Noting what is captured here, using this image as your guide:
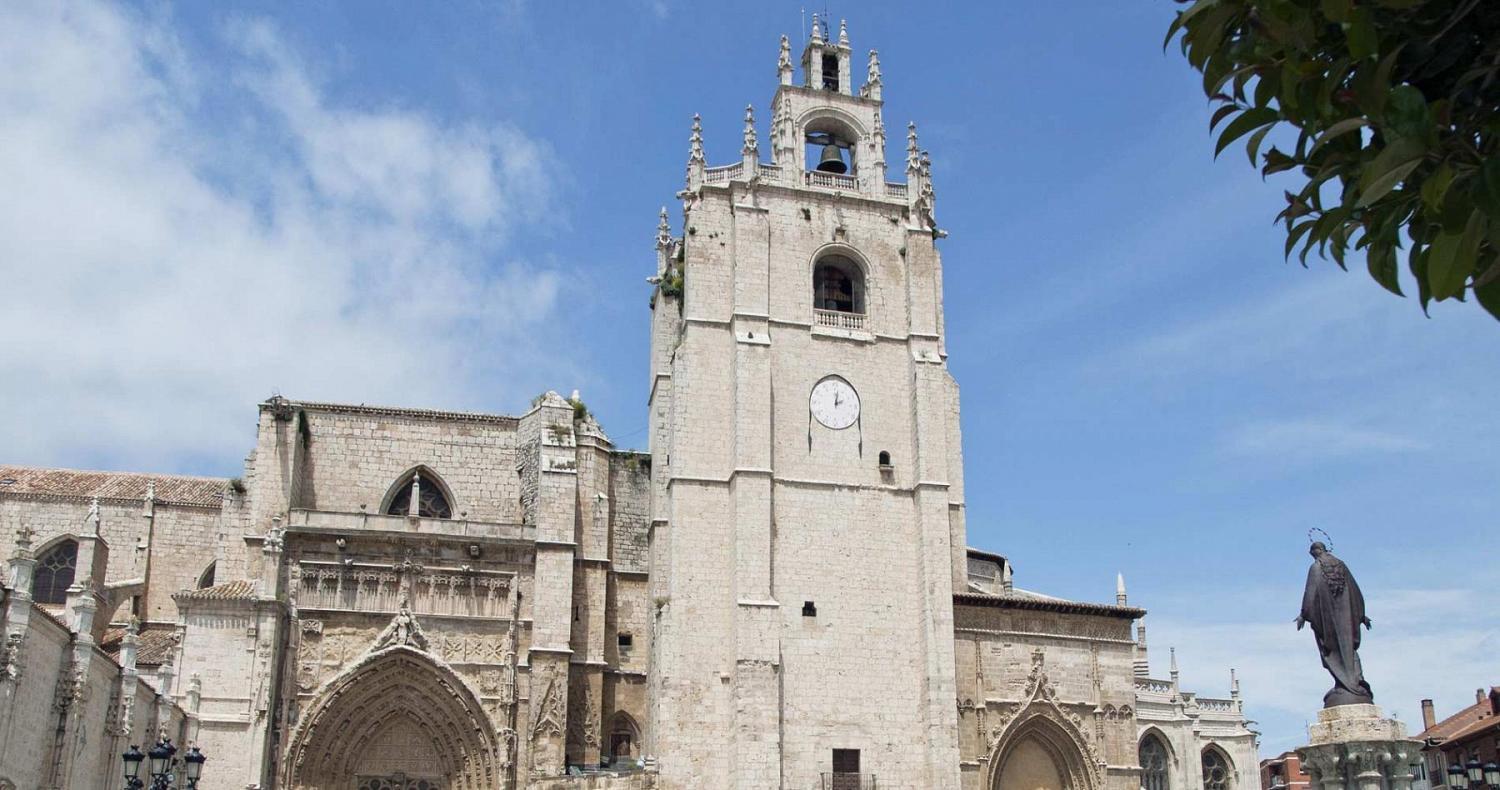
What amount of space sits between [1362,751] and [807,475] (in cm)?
1373

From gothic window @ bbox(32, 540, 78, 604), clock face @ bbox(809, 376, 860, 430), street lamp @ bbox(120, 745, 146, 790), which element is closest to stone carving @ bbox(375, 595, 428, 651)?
clock face @ bbox(809, 376, 860, 430)

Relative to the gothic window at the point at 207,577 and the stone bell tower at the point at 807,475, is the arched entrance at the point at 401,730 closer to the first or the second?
the stone bell tower at the point at 807,475

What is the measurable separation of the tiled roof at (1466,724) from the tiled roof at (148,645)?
31.2m

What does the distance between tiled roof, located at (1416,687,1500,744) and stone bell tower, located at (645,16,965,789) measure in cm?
1922

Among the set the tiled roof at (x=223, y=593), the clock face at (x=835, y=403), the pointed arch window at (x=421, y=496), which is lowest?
the tiled roof at (x=223, y=593)

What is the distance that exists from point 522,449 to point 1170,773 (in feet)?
62.7

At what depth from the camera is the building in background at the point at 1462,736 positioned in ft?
120

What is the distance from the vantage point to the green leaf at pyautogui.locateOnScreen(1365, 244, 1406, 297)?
11.3ft

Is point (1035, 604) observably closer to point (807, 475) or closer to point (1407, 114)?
point (807, 475)

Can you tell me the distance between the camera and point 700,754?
24.3 m

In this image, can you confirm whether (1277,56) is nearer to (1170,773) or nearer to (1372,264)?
(1372,264)

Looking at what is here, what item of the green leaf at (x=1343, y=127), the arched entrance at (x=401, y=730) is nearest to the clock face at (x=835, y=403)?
the arched entrance at (x=401, y=730)

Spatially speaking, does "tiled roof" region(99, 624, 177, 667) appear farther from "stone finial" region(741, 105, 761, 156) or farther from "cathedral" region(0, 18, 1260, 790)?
"stone finial" region(741, 105, 761, 156)

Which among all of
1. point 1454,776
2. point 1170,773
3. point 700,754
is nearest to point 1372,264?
point 1454,776
